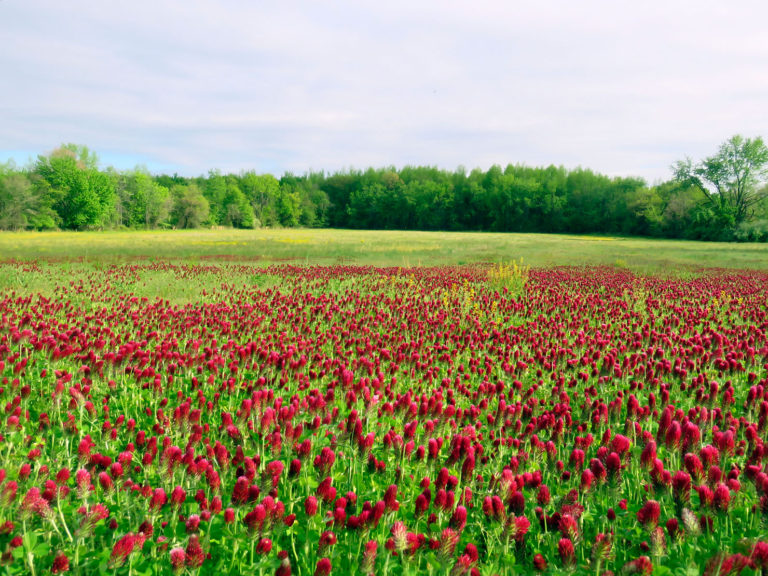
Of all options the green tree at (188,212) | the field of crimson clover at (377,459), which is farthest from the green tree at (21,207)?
the field of crimson clover at (377,459)

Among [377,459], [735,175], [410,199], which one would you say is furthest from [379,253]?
[410,199]

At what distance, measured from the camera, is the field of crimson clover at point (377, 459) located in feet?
8.68

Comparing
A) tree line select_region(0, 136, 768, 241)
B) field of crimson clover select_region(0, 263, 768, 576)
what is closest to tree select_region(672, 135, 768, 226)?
tree line select_region(0, 136, 768, 241)

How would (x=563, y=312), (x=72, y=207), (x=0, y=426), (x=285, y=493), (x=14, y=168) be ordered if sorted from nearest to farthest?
(x=285, y=493)
(x=0, y=426)
(x=563, y=312)
(x=72, y=207)
(x=14, y=168)

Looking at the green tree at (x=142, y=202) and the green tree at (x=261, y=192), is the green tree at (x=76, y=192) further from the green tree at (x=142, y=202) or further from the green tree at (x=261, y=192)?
the green tree at (x=261, y=192)

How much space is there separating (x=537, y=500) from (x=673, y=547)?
0.80 meters

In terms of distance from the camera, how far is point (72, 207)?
94938 millimetres

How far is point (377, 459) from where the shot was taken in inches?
137

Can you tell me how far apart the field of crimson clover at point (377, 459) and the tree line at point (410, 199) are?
243 feet

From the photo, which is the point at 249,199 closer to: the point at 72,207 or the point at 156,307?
the point at 72,207

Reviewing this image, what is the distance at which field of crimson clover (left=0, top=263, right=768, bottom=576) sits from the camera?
2646mm

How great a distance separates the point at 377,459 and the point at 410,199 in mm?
149797

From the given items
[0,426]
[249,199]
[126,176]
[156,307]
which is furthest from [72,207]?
[0,426]

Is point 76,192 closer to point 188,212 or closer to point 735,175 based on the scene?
point 188,212
